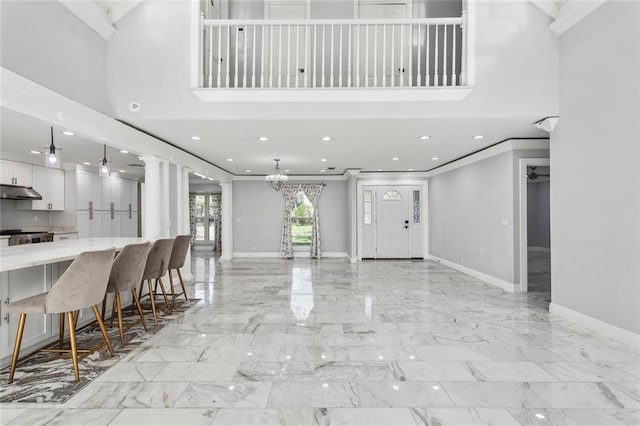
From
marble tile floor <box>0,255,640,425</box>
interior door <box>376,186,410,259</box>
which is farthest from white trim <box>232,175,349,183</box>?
marble tile floor <box>0,255,640,425</box>

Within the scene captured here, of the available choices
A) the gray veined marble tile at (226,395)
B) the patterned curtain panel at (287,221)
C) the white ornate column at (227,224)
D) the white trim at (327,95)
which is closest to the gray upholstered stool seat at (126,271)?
the gray veined marble tile at (226,395)

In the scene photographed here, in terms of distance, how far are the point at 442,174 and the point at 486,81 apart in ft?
13.9

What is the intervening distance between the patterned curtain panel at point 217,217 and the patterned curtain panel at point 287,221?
318cm

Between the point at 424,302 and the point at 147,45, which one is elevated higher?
the point at 147,45

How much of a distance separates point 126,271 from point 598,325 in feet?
15.8

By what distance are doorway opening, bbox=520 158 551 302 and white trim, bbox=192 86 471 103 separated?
235cm

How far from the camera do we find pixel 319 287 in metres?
5.43

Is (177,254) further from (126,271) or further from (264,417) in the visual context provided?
(264,417)

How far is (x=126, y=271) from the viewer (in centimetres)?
305

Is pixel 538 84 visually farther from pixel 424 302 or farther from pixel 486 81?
pixel 424 302

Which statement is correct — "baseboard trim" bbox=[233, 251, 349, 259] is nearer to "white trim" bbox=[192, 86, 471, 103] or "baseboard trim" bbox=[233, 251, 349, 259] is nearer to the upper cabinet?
the upper cabinet

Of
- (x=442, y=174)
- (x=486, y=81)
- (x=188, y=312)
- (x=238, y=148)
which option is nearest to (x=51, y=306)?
(x=188, y=312)

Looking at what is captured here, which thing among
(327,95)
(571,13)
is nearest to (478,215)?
(571,13)

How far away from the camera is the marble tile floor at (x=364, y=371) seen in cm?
195
